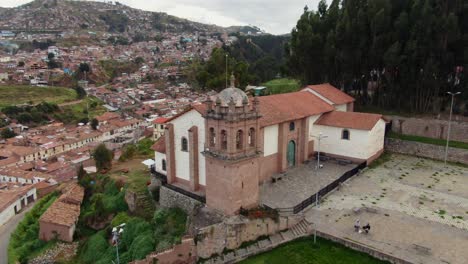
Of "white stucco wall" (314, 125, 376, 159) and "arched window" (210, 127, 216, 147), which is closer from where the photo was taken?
"arched window" (210, 127, 216, 147)

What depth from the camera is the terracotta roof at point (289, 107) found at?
25062mm

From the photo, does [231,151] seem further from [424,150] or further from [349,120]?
[424,150]

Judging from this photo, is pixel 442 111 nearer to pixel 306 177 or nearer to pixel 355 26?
pixel 355 26

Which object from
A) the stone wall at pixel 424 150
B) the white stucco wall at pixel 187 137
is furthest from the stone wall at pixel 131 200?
the stone wall at pixel 424 150

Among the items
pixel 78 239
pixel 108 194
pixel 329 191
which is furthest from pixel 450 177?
pixel 78 239

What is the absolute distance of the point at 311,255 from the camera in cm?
1777

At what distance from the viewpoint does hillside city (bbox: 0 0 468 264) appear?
18.7 metres

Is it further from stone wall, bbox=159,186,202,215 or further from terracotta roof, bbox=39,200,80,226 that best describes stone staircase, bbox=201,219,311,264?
terracotta roof, bbox=39,200,80,226

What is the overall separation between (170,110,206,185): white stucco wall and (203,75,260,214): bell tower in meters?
2.74

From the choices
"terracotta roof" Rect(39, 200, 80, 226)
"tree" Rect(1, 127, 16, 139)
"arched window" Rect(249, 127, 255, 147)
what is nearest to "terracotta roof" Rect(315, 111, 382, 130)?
Answer: "arched window" Rect(249, 127, 255, 147)

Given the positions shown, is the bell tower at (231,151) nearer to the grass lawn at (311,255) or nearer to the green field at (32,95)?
the grass lawn at (311,255)

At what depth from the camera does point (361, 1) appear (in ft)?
119

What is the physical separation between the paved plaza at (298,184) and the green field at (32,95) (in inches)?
3021

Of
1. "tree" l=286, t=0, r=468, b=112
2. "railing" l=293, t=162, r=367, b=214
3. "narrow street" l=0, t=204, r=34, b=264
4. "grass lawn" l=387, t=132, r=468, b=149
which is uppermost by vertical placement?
"tree" l=286, t=0, r=468, b=112
